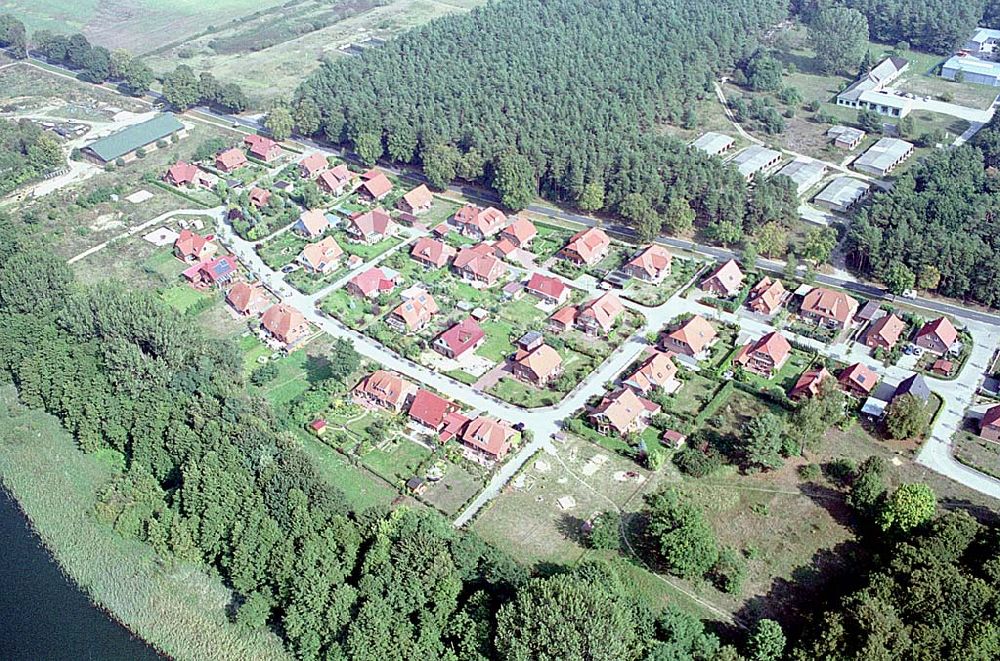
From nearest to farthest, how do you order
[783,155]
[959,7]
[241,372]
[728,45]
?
[241,372] → [783,155] → [728,45] → [959,7]

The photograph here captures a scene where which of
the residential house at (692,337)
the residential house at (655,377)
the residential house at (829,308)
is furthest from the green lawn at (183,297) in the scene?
the residential house at (829,308)

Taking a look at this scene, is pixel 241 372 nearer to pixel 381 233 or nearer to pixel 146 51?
pixel 381 233

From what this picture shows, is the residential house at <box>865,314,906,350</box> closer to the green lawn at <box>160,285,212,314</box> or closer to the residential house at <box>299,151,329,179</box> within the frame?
the green lawn at <box>160,285,212,314</box>

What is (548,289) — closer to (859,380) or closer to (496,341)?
(496,341)

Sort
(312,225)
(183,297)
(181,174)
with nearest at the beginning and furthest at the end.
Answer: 1. (183,297)
2. (312,225)
3. (181,174)

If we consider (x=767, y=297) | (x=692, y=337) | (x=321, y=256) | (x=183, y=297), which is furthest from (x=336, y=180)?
(x=767, y=297)

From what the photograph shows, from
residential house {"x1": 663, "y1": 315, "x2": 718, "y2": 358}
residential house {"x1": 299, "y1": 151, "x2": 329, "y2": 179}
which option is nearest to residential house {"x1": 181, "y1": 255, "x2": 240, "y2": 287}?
residential house {"x1": 299, "y1": 151, "x2": 329, "y2": 179}

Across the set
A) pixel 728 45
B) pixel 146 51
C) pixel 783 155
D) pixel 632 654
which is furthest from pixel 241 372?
pixel 146 51
